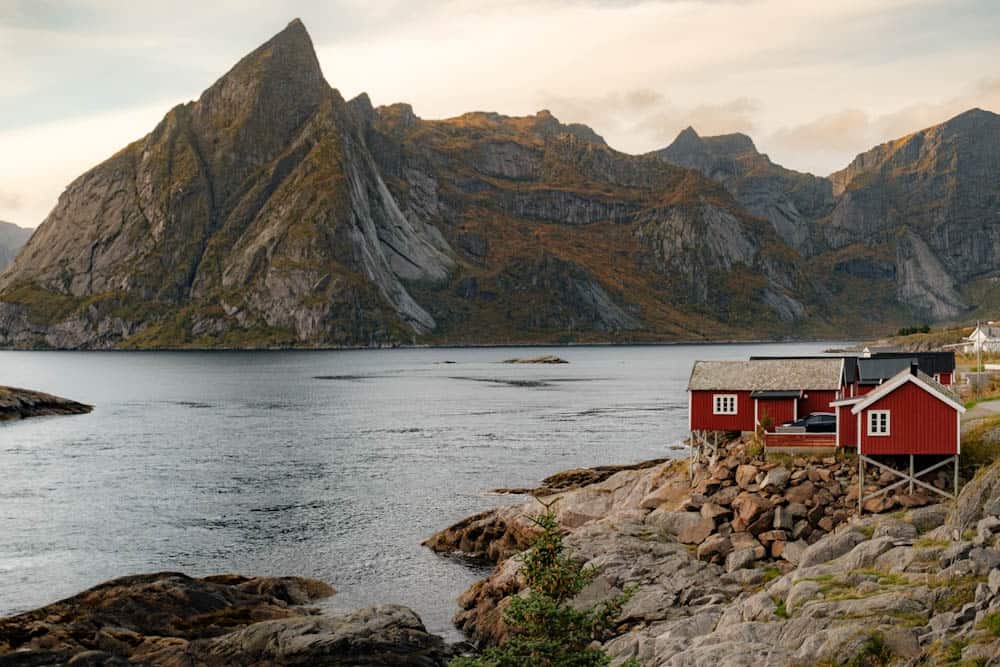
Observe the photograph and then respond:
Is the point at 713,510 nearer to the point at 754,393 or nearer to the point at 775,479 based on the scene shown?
the point at 775,479

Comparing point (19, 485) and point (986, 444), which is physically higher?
point (986, 444)

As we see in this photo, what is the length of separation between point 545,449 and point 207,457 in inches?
1318

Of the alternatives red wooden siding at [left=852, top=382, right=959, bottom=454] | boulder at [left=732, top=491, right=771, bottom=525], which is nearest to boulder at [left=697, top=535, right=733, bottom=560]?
boulder at [left=732, top=491, right=771, bottom=525]

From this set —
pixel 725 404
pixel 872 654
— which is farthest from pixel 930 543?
pixel 725 404

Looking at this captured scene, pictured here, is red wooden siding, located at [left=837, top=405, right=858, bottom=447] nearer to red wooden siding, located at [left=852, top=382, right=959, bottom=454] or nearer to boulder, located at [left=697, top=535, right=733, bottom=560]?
red wooden siding, located at [left=852, top=382, right=959, bottom=454]

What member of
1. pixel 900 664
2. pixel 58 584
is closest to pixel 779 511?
pixel 900 664

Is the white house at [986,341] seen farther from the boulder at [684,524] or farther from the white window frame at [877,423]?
the boulder at [684,524]

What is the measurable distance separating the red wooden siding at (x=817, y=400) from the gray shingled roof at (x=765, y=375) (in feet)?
1.45

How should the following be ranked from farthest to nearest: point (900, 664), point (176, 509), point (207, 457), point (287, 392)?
point (287, 392), point (207, 457), point (176, 509), point (900, 664)

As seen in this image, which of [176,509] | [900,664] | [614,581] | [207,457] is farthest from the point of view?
[207,457]

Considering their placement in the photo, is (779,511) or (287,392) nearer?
(779,511)

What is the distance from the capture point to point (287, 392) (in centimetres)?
17188

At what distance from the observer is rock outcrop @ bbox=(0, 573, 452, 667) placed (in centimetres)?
3388

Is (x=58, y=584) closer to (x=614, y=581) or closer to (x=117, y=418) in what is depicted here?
(x=614, y=581)
